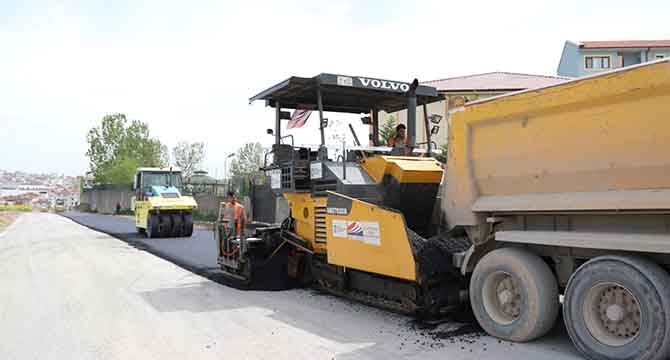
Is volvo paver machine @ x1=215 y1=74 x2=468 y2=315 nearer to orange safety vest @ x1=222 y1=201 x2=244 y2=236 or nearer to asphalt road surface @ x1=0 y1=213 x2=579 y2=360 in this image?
orange safety vest @ x1=222 y1=201 x2=244 y2=236

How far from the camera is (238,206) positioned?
8.55m

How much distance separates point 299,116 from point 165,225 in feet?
36.2

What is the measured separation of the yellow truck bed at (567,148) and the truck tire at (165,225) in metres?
13.4

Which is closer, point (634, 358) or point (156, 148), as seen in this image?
point (634, 358)

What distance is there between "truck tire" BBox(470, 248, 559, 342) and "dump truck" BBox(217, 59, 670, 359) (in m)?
0.01

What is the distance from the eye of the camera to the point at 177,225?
57.3ft

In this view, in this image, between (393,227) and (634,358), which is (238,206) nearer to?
(393,227)

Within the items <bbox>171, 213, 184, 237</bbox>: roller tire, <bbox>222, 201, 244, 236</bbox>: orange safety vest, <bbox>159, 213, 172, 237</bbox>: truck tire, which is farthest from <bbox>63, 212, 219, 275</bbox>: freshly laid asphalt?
<bbox>222, 201, 244, 236</bbox>: orange safety vest

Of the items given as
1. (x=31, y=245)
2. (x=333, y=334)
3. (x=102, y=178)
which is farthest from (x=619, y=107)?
(x=102, y=178)

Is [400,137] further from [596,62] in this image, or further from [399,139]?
[596,62]

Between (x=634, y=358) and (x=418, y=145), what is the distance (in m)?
3.94

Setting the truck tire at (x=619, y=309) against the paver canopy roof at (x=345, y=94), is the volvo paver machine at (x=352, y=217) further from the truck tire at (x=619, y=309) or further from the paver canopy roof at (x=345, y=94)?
the truck tire at (x=619, y=309)

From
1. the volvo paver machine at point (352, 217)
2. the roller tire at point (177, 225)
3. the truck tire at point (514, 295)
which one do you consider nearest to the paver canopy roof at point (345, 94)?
the volvo paver machine at point (352, 217)

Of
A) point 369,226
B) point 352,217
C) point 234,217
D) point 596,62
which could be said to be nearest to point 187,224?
point 234,217
